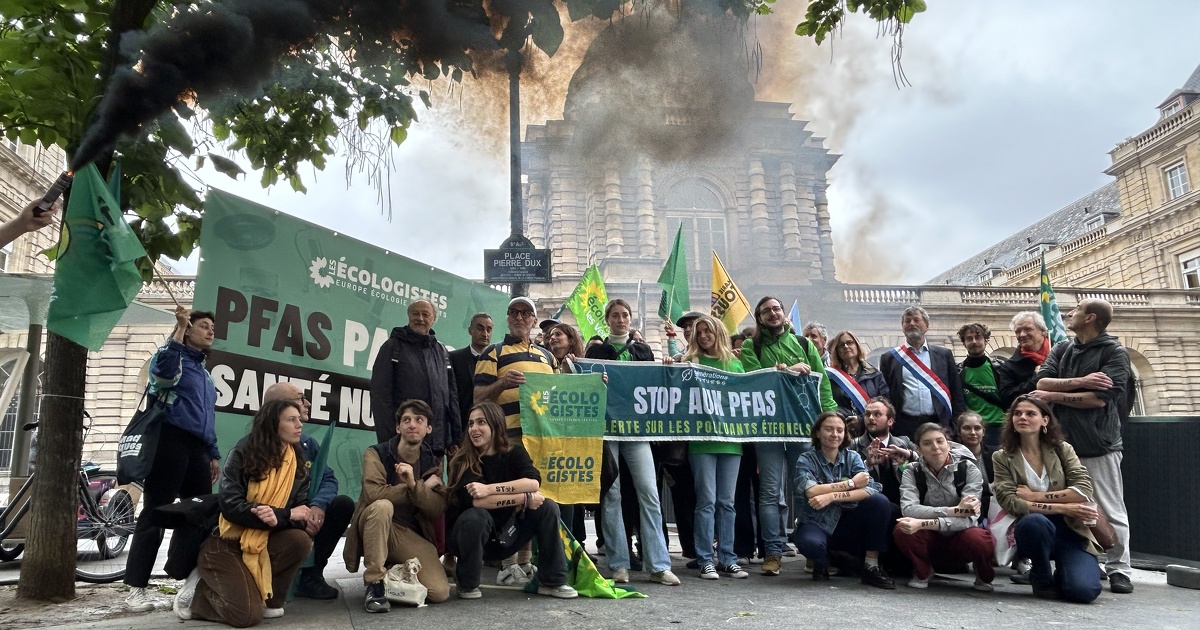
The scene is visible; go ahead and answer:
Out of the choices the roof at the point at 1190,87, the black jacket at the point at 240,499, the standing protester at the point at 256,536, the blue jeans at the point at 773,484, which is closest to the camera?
the standing protester at the point at 256,536

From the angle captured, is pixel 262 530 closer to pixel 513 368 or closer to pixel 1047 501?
pixel 513 368

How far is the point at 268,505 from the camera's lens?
441 cm

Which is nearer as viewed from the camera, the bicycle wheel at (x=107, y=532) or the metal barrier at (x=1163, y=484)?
the metal barrier at (x=1163, y=484)

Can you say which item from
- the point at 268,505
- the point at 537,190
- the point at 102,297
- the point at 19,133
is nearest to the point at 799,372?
the point at 268,505

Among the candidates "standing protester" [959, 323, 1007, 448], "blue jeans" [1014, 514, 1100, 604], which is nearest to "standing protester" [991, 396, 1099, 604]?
"blue jeans" [1014, 514, 1100, 604]

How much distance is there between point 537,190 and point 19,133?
2141 cm

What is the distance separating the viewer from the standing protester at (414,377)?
215 inches

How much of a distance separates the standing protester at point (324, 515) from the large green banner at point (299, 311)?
887 millimetres

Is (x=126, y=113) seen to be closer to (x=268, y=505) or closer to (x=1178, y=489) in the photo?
(x=268, y=505)

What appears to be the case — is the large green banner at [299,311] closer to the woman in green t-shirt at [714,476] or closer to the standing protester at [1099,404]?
the woman in green t-shirt at [714,476]

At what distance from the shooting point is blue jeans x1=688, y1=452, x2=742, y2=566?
5.84m

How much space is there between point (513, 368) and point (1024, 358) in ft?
14.7

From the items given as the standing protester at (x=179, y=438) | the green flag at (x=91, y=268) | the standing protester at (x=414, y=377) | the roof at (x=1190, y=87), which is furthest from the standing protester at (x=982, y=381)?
the roof at (x=1190, y=87)

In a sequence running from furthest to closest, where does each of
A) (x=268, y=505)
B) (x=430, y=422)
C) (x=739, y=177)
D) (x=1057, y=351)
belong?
(x=739, y=177) → (x=1057, y=351) → (x=430, y=422) → (x=268, y=505)
